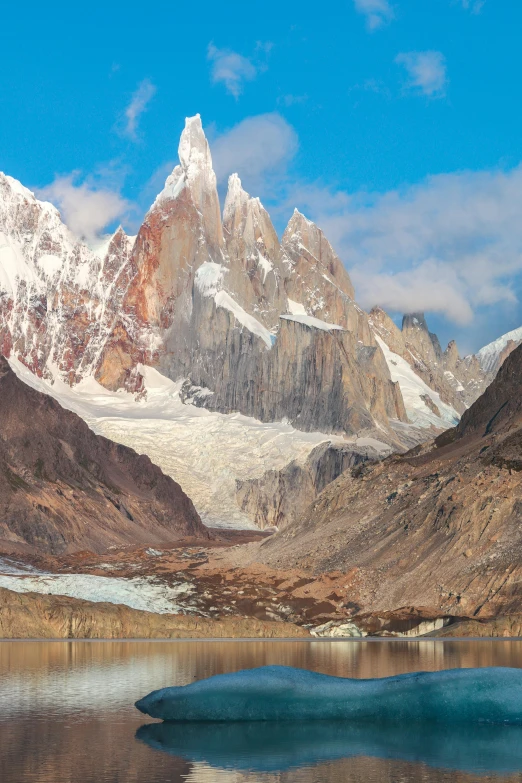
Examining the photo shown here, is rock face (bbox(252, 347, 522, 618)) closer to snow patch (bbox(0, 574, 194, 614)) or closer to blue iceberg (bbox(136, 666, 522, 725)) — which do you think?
snow patch (bbox(0, 574, 194, 614))

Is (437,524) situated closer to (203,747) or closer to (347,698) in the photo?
(347,698)

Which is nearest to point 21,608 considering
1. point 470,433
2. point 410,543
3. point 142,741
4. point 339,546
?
point 410,543

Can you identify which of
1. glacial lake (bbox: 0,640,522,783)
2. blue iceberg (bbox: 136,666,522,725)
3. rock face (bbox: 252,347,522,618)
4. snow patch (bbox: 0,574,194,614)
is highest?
rock face (bbox: 252,347,522,618)

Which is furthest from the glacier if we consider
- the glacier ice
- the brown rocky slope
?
the brown rocky slope

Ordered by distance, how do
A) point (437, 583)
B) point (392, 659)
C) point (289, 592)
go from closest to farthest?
point (392, 659) < point (437, 583) < point (289, 592)

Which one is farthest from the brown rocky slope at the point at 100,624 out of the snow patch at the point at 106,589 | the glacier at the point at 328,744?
the glacier at the point at 328,744

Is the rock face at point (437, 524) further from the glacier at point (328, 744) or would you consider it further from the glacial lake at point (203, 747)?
the glacier at point (328, 744)

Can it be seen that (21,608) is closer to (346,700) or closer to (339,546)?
(339,546)
